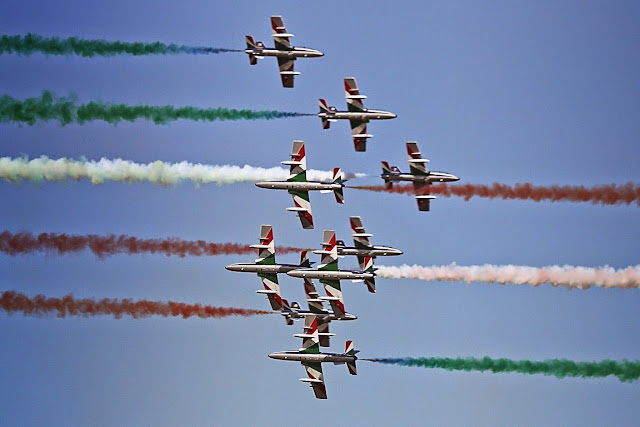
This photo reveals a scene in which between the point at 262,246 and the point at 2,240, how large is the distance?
17080mm

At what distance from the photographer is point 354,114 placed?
352 ft

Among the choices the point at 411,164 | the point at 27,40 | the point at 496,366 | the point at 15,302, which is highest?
the point at 27,40

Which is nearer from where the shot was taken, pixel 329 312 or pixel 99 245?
pixel 99 245

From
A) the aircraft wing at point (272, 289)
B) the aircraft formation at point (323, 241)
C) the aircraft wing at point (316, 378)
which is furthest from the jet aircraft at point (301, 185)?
the aircraft wing at point (316, 378)

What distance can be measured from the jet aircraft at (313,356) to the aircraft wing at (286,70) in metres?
15.2

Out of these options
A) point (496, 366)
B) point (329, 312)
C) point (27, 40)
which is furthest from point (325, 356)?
point (27, 40)

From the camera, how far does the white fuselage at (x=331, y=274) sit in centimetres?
10769

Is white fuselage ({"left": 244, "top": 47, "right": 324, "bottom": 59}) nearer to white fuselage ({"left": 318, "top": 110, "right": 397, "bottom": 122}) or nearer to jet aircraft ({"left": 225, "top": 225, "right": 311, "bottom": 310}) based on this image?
white fuselage ({"left": 318, "top": 110, "right": 397, "bottom": 122})

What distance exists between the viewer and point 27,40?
327 feet

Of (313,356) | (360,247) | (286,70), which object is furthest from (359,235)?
(286,70)

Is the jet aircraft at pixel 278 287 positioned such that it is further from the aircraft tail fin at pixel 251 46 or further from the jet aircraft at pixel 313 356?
the aircraft tail fin at pixel 251 46

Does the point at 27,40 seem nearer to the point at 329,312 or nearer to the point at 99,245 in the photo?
the point at 99,245

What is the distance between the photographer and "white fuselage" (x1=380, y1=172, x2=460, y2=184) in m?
107

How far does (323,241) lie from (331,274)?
2.28m
